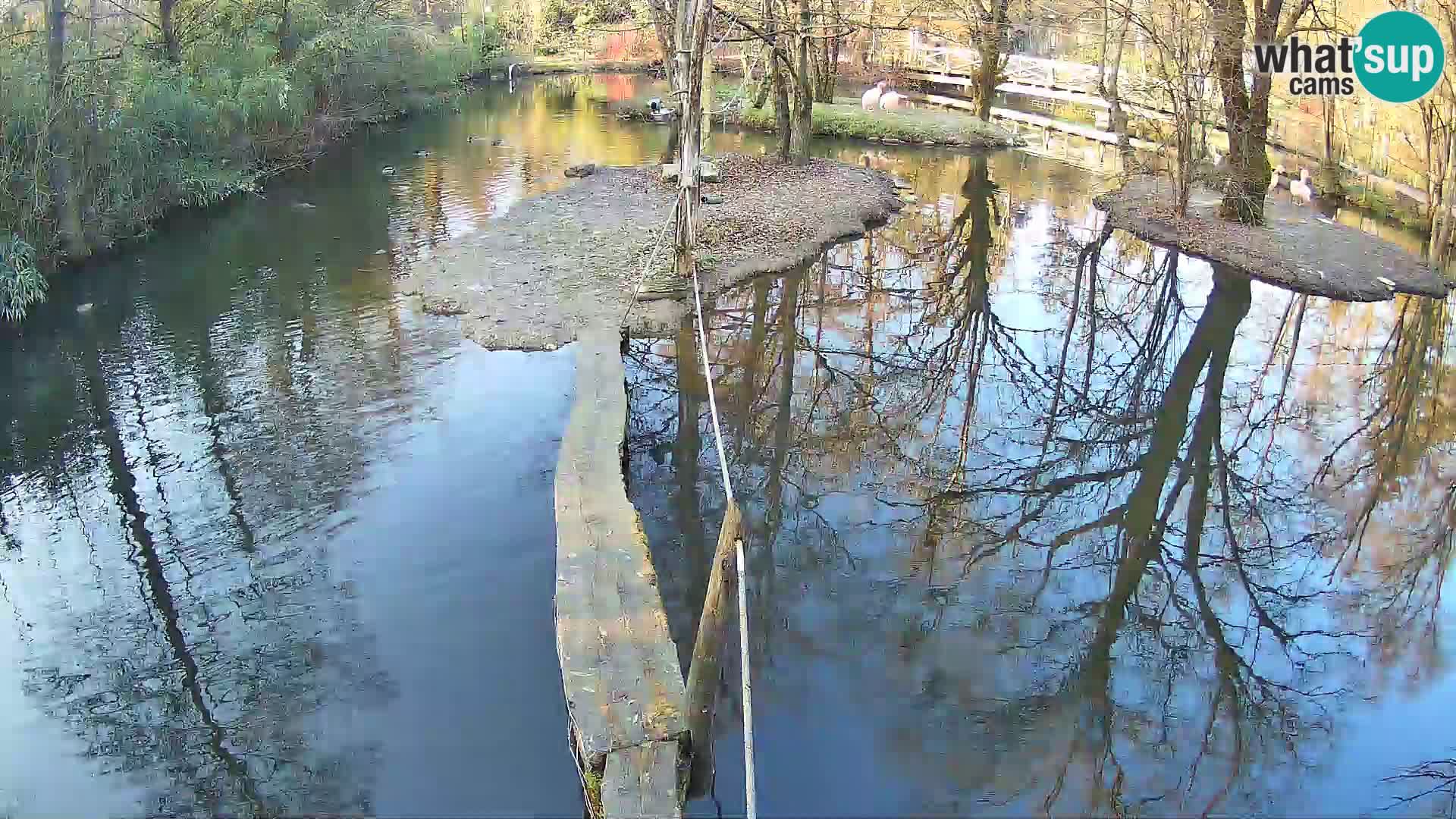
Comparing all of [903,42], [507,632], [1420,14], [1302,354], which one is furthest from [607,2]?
[507,632]

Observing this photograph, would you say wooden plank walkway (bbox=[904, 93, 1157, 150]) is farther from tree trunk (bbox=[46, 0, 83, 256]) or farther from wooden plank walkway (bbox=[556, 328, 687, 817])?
tree trunk (bbox=[46, 0, 83, 256])

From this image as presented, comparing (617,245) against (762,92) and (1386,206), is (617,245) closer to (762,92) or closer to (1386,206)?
(1386,206)

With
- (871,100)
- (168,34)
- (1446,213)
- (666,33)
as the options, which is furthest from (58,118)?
(871,100)

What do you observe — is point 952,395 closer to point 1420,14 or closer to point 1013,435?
point 1013,435

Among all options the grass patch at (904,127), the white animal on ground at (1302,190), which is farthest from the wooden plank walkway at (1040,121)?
the white animal on ground at (1302,190)

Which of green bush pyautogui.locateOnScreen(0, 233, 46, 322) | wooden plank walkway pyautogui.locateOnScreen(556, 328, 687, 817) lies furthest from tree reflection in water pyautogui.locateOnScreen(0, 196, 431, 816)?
wooden plank walkway pyautogui.locateOnScreen(556, 328, 687, 817)

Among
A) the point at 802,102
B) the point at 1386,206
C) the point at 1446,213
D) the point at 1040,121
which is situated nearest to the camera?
the point at 1446,213

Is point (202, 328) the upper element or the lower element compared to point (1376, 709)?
upper
